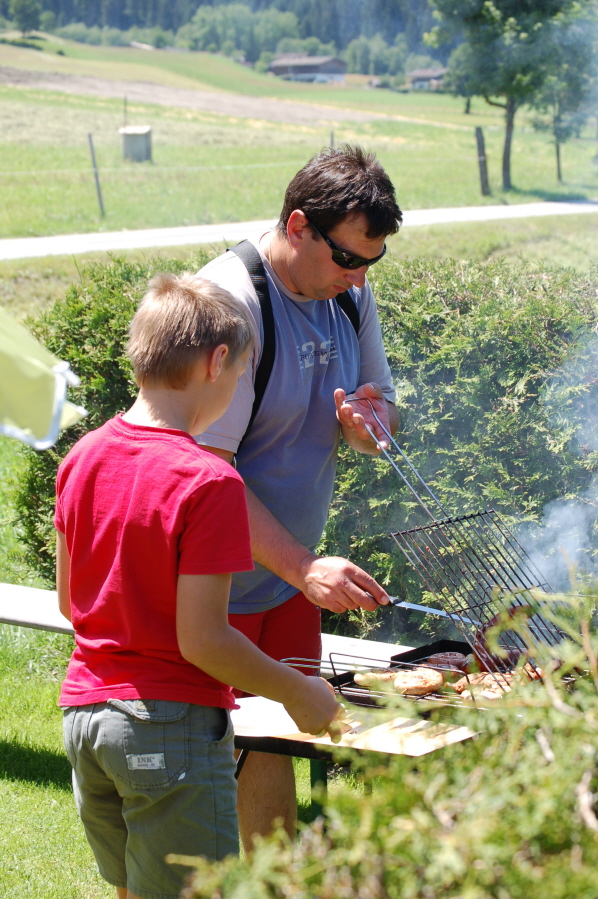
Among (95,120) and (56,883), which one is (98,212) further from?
(95,120)

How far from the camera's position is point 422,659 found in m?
2.59

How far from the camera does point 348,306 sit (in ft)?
8.86

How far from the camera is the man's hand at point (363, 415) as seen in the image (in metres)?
2.51

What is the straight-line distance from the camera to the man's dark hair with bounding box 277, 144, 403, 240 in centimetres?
235

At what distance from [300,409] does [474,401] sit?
5.03ft

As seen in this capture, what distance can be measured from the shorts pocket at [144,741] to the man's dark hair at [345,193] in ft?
4.37

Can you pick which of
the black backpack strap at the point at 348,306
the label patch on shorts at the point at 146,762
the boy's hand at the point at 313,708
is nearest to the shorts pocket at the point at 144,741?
the label patch on shorts at the point at 146,762

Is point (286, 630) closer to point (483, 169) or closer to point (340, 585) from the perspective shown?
point (340, 585)

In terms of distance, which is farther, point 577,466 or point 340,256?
point 577,466

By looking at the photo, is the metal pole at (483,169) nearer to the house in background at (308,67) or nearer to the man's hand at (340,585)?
the man's hand at (340,585)

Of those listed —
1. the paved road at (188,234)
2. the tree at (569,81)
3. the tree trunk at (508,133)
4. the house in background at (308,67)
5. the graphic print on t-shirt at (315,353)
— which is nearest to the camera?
the graphic print on t-shirt at (315,353)

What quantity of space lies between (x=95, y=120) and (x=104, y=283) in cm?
3457

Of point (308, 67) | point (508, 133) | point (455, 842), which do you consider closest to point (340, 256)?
point (455, 842)

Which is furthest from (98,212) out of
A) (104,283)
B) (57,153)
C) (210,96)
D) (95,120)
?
(210,96)
